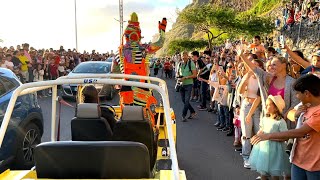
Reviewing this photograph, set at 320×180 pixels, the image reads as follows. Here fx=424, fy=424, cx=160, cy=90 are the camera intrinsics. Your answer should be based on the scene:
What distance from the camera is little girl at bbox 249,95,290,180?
518 centimetres

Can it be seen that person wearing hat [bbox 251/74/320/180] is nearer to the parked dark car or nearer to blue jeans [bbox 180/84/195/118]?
the parked dark car

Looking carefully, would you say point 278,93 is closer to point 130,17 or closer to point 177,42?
point 130,17

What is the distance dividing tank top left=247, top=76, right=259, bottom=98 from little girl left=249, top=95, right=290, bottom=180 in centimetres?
130

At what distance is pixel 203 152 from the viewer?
7848mm

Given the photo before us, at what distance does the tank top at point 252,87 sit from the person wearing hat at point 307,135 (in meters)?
2.56

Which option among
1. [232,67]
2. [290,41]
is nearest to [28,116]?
[232,67]

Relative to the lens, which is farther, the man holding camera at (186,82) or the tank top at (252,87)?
the man holding camera at (186,82)

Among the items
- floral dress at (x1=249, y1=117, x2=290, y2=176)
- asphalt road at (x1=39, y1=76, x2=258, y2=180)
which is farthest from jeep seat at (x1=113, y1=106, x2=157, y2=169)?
asphalt road at (x1=39, y1=76, x2=258, y2=180)

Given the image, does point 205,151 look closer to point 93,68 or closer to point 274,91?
point 274,91

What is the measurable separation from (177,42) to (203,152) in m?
51.8

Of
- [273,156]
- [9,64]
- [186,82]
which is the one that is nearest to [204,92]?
[186,82]

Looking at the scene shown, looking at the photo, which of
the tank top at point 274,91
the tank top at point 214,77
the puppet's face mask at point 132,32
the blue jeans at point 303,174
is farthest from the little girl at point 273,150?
the tank top at point 214,77

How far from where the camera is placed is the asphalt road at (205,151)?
6531 mm

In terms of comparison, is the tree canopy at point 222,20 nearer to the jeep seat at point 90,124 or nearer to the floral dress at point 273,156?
the floral dress at point 273,156
